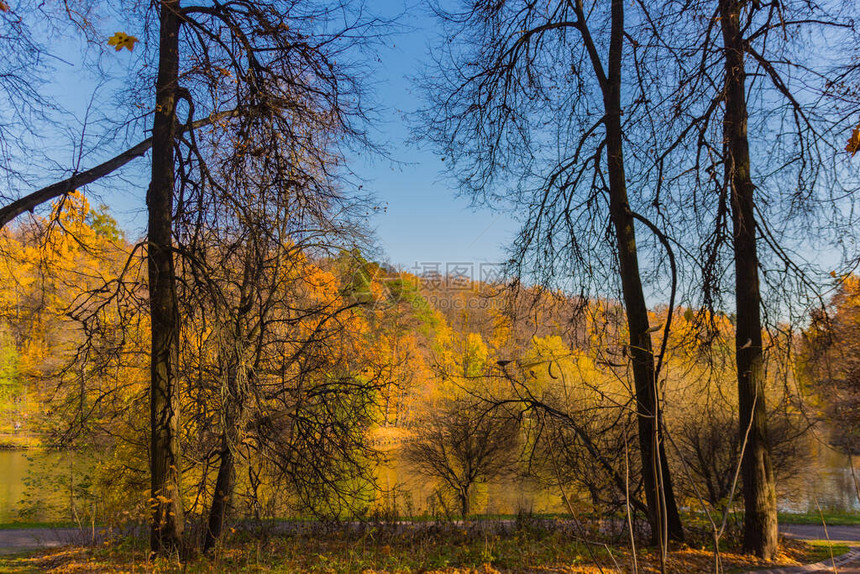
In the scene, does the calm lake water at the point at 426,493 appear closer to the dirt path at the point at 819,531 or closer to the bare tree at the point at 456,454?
the bare tree at the point at 456,454

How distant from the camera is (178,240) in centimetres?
654

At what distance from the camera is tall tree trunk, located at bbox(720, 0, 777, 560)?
697 cm

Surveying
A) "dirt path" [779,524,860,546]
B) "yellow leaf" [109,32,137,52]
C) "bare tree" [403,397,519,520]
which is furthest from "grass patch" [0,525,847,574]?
"bare tree" [403,397,519,520]

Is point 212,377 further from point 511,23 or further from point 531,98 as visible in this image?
point 511,23

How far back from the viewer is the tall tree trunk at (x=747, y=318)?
697cm

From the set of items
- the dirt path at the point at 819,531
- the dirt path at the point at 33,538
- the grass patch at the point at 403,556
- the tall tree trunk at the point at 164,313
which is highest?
the tall tree trunk at the point at 164,313

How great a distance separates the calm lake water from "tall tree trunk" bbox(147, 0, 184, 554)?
7.95 metres

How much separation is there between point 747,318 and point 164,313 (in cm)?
799

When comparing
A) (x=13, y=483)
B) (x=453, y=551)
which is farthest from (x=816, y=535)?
(x=13, y=483)

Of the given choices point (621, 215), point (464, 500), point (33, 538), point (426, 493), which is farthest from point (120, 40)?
point (426, 493)

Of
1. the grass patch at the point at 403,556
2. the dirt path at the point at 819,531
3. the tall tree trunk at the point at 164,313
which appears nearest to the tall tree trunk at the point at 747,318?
the grass patch at the point at 403,556

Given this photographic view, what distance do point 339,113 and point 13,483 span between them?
23.5 m

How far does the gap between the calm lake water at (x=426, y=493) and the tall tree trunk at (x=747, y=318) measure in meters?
6.64

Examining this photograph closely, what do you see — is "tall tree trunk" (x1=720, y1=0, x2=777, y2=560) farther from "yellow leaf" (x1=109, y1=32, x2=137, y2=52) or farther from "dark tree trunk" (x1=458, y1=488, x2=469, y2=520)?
"dark tree trunk" (x1=458, y1=488, x2=469, y2=520)
